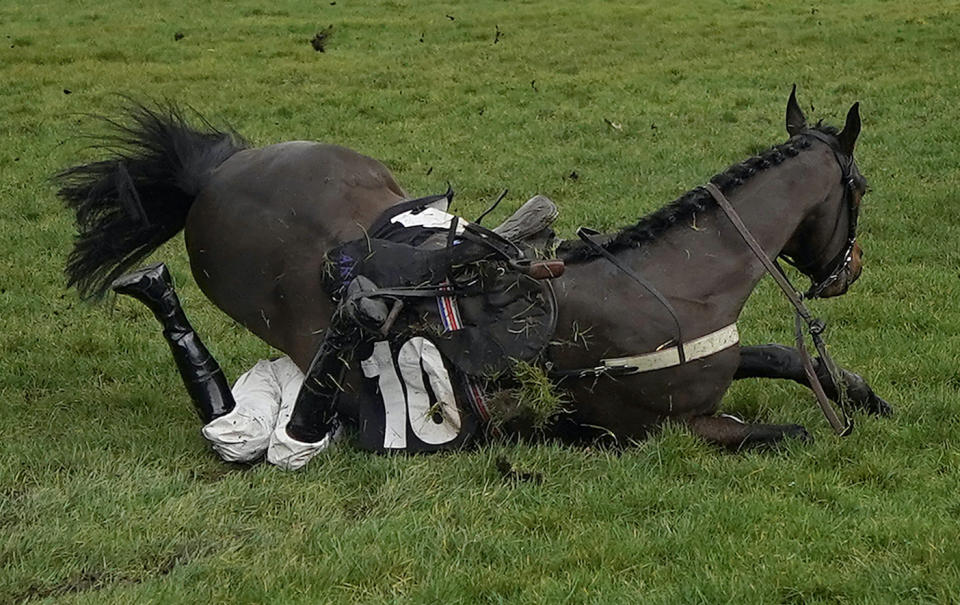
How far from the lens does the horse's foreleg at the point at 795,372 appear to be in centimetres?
535

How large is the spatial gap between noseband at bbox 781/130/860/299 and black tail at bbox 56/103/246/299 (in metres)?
2.84

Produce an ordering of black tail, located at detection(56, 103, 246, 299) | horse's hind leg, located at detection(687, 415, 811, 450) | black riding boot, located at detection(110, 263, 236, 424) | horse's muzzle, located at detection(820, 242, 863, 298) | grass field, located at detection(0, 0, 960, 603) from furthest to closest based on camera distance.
Answer: black tail, located at detection(56, 103, 246, 299), horse's muzzle, located at detection(820, 242, 863, 298), black riding boot, located at detection(110, 263, 236, 424), horse's hind leg, located at detection(687, 415, 811, 450), grass field, located at detection(0, 0, 960, 603)

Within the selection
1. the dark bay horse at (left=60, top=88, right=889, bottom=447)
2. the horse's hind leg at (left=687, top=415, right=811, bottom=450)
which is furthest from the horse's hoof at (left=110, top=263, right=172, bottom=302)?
the horse's hind leg at (left=687, top=415, right=811, bottom=450)

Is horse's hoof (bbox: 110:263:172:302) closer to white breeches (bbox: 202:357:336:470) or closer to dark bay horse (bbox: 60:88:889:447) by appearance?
dark bay horse (bbox: 60:88:889:447)

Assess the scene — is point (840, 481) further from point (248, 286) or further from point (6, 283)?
point (6, 283)

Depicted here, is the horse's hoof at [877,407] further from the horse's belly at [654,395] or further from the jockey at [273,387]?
the jockey at [273,387]

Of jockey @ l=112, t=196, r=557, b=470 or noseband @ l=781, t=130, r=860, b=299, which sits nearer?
jockey @ l=112, t=196, r=557, b=470

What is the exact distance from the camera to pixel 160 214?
5.59 metres

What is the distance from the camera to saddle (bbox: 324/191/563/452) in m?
4.69

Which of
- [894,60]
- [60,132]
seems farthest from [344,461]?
[894,60]

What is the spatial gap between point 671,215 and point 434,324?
112 centimetres

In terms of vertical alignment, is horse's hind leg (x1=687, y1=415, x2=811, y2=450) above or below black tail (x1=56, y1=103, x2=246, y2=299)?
below

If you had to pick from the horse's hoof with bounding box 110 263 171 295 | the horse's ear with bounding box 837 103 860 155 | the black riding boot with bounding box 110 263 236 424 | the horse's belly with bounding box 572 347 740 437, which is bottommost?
the horse's belly with bounding box 572 347 740 437

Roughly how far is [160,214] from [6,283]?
9.55 ft
